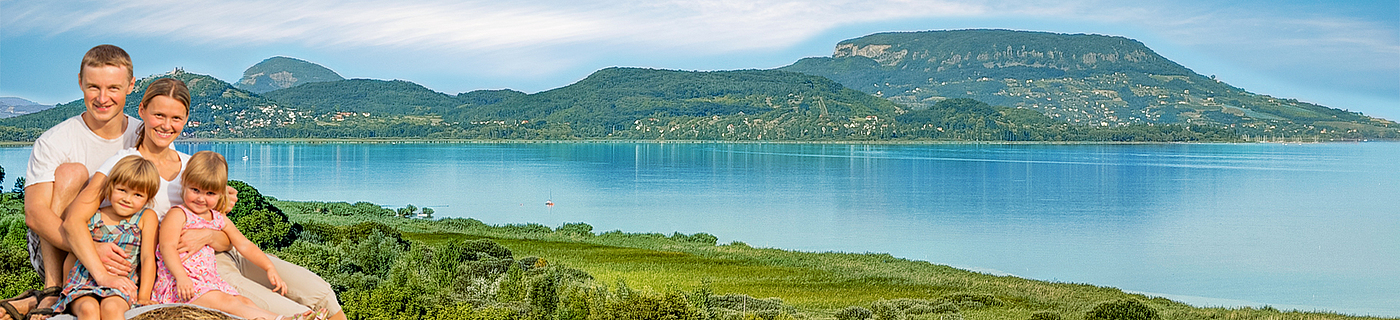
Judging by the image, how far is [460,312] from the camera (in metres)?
8.08

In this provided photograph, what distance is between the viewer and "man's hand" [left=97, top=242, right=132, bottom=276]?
429cm

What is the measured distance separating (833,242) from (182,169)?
39.9m

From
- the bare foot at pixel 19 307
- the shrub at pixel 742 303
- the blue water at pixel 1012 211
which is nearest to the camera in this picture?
the bare foot at pixel 19 307

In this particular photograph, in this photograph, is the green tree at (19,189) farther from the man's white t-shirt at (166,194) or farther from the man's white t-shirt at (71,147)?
the man's white t-shirt at (166,194)

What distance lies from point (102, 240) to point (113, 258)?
8 centimetres

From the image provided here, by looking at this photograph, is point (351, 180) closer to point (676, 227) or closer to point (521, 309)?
point (676, 227)

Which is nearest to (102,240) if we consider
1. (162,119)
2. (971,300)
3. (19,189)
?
(162,119)

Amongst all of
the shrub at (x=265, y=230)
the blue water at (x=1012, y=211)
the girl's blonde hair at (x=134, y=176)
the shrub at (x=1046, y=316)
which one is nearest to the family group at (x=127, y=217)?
the girl's blonde hair at (x=134, y=176)

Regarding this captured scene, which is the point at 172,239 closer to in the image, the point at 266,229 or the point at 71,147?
the point at 71,147

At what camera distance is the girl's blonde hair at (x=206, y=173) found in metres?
4.26

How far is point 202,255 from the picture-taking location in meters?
4.43

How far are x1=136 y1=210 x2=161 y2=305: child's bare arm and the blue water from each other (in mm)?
28893

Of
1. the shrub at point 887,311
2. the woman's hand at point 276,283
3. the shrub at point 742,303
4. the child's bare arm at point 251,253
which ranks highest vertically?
the child's bare arm at point 251,253

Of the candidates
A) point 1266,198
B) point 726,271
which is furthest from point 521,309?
point 1266,198
